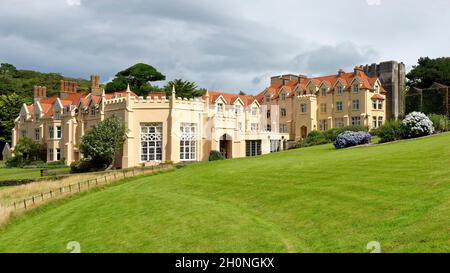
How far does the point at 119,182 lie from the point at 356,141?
18.8m

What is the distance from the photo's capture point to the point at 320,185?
2009 centimetres

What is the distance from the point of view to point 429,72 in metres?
79.7

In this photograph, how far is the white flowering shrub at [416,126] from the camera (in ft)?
121

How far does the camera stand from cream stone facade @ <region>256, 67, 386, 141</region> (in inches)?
2633

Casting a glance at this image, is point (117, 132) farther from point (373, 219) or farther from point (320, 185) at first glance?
point (373, 219)

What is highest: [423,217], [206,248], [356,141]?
[356,141]

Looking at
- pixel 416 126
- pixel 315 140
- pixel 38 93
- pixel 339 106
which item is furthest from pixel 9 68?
pixel 416 126

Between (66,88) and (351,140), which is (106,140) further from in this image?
(66,88)

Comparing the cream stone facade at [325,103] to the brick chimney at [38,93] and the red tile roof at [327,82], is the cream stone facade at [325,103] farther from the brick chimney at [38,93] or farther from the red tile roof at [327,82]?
the brick chimney at [38,93]

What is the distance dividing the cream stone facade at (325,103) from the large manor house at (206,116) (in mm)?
137

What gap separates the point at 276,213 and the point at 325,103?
55779 millimetres

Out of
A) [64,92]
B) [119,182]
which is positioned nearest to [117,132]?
[119,182]

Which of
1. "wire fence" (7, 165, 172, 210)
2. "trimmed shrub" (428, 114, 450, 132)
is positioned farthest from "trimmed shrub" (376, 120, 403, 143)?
"wire fence" (7, 165, 172, 210)

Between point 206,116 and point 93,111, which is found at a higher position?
point 93,111
